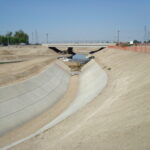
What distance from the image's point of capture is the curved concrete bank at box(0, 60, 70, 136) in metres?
24.3

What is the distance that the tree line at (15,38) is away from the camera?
15110cm

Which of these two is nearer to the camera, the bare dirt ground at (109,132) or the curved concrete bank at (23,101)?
the bare dirt ground at (109,132)

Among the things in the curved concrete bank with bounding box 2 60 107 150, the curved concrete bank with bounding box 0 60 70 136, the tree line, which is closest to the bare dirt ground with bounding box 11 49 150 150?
the curved concrete bank with bounding box 2 60 107 150

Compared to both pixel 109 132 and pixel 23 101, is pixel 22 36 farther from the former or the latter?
pixel 109 132

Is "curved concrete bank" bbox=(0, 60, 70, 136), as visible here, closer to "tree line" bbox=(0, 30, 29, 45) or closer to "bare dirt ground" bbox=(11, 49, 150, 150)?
"bare dirt ground" bbox=(11, 49, 150, 150)

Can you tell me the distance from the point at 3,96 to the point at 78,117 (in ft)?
38.0

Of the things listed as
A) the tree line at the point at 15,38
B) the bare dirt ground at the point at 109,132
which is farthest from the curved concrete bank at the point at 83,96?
the tree line at the point at 15,38

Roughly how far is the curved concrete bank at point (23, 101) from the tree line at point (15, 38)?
12004 centimetres

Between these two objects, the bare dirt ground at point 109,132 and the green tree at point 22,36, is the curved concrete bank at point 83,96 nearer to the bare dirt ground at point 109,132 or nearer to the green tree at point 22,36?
the bare dirt ground at point 109,132

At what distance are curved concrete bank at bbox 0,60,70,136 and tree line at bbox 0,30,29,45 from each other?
12004cm

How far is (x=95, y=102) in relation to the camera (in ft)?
77.9

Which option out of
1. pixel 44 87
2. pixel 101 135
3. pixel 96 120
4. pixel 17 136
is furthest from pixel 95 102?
pixel 44 87

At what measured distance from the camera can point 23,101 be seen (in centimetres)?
2870

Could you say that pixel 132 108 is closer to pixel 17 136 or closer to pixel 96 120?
pixel 96 120
